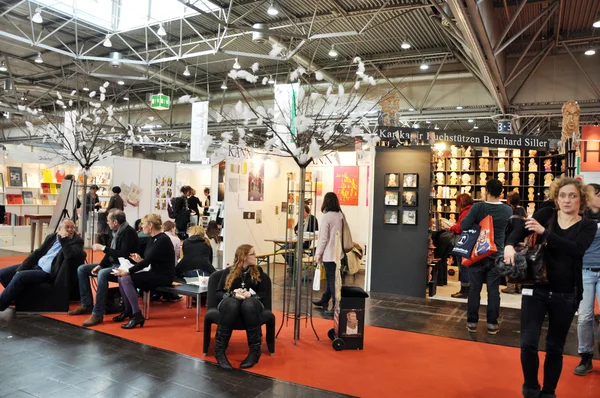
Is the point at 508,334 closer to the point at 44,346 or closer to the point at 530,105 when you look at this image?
the point at 44,346

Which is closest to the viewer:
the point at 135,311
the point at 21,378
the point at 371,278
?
the point at 21,378

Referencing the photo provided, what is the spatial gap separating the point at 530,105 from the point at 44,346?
10319 mm

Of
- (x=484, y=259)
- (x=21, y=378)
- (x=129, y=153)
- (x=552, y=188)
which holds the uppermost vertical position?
(x=129, y=153)

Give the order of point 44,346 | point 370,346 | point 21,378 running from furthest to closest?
point 370,346
point 44,346
point 21,378

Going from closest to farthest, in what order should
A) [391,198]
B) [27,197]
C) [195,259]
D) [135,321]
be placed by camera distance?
[135,321] → [195,259] → [391,198] → [27,197]

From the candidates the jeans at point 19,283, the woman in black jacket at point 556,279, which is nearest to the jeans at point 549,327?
the woman in black jacket at point 556,279

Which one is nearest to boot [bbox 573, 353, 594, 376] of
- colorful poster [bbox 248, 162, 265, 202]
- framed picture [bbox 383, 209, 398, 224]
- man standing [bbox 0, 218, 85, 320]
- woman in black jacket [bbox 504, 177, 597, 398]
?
woman in black jacket [bbox 504, 177, 597, 398]

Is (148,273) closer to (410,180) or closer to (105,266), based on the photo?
(105,266)

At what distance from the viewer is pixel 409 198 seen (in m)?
7.34

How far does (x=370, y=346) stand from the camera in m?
4.75

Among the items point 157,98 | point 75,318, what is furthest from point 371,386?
point 157,98

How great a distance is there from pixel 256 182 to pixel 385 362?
5.66 meters

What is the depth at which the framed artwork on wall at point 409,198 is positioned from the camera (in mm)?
7293

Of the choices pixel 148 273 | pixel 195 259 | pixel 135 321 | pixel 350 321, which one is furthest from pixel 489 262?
pixel 135 321
